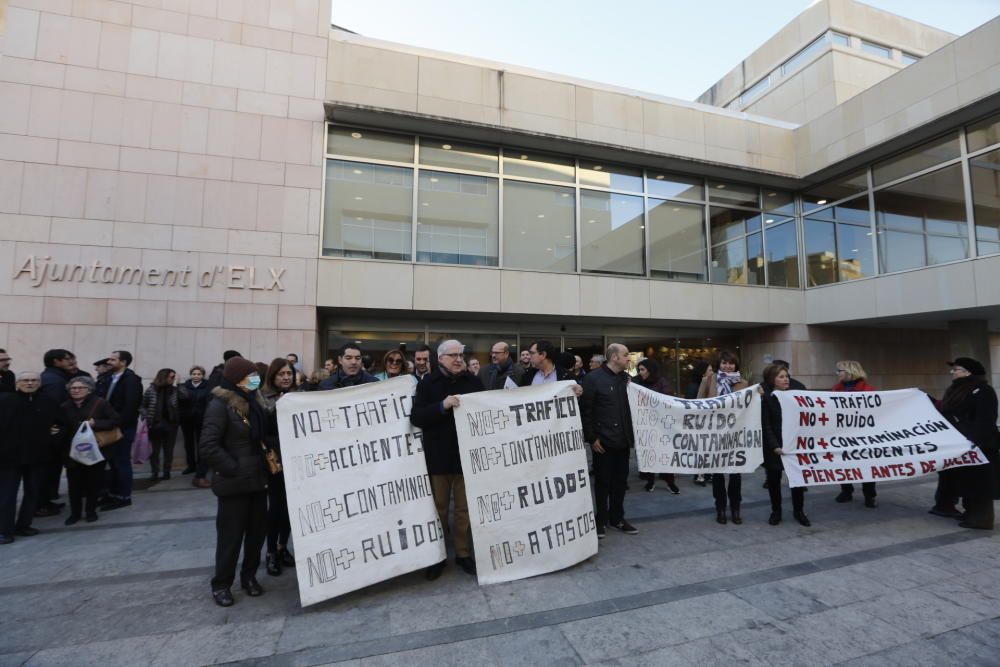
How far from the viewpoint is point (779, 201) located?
14.1 meters

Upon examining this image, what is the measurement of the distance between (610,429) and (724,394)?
238 centimetres

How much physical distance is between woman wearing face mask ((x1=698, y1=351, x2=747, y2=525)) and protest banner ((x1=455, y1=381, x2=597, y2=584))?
2.09 m

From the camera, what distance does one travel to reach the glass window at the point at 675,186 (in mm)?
12891

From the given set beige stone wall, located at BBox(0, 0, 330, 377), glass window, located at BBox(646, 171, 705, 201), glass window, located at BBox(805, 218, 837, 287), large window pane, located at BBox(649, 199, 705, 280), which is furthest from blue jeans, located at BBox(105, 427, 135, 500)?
glass window, located at BBox(805, 218, 837, 287)

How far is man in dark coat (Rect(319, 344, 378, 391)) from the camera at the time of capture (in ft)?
15.6

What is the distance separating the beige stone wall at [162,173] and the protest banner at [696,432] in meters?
7.10

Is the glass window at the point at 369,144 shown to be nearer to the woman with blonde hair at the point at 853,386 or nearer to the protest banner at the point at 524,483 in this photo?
the protest banner at the point at 524,483

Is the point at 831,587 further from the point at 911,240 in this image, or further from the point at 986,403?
the point at 911,240

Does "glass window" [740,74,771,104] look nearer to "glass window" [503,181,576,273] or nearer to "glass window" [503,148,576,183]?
"glass window" [503,148,576,183]

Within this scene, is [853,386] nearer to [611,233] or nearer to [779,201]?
[611,233]

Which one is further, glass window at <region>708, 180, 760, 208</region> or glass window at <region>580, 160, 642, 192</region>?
glass window at <region>708, 180, 760, 208</region>

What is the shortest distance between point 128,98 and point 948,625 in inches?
542

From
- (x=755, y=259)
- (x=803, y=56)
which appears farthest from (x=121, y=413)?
(x=803, y=56)

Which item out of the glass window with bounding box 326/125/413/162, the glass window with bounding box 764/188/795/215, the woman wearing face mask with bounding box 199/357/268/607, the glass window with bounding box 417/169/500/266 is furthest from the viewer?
the glass window with bounding box 764/188/795/215
